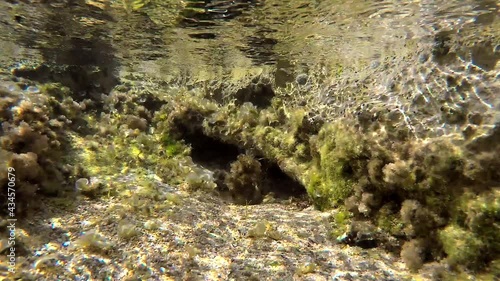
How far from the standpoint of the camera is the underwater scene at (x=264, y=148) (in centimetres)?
379

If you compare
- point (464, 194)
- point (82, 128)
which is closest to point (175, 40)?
point (82, 128)

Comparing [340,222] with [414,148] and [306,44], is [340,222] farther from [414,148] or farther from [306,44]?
[306,44]

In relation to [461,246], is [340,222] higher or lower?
lower

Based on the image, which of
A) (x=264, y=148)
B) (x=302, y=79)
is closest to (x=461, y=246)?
(x=264, y=148)

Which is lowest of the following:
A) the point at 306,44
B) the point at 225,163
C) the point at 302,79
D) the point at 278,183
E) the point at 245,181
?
the point at 225,163

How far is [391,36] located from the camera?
714 cm

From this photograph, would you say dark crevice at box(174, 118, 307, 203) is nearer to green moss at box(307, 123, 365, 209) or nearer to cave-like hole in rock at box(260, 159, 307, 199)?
cave-like hole in rock at box(260, 159, 307, 199)

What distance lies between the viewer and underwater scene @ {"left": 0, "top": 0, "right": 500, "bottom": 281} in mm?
3787

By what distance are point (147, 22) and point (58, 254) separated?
596 cm

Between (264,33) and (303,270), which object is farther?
(264,33)

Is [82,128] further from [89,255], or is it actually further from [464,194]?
[464,194]

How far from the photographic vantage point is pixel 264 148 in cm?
689

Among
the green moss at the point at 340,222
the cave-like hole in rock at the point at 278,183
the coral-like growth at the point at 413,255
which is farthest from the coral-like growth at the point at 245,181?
the coral-like growth at the point at 413,255

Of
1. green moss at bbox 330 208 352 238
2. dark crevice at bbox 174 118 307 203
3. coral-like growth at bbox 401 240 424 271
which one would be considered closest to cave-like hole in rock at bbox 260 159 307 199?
dark crevice at bbox 174 118 307 203
